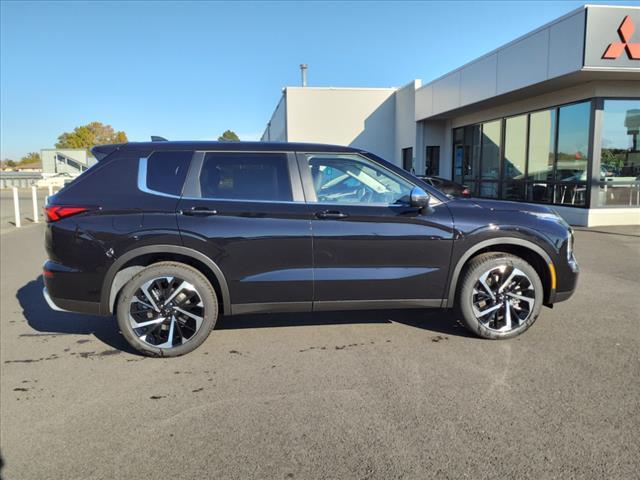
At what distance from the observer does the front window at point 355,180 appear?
4.26m

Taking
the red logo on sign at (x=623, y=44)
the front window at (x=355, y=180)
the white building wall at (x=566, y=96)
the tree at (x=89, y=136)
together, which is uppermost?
the tree at (x=89, y=136)

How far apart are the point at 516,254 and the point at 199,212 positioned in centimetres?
297

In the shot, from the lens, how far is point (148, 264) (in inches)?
165

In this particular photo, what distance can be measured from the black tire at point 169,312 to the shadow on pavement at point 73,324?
1.18 feet

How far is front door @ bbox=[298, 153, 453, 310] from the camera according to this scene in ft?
13.5

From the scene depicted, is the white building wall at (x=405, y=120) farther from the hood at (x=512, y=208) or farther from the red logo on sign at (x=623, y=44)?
the hood at (x=512, y=208)

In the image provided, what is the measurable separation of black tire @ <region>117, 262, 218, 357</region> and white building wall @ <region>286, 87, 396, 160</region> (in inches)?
869

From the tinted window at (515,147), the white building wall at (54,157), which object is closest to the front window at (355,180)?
the tinted window at (515,147)

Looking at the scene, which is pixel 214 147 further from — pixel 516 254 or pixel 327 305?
pixel 516 254

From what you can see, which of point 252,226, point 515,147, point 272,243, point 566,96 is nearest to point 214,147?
point 252,226

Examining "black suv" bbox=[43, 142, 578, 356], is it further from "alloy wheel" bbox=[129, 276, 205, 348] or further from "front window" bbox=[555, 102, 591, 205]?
"front window" bbox=[555, 102, 591, 205]

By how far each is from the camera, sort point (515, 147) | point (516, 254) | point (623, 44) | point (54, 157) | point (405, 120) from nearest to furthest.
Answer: point (516, 254) < point (623, 44) < point (515, 147) < point (405, 120) < point (54, 157)

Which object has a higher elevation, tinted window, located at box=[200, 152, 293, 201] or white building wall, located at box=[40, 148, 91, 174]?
white building wall, located at box=[40, 148, 91, 174]

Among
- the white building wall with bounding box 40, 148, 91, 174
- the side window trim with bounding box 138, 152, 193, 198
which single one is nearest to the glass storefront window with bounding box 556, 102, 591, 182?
the side window trim with bounding box 138, 152, 193, 198
